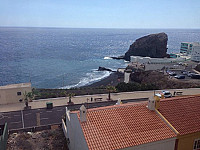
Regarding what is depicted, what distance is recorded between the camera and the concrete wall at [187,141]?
1480 cm

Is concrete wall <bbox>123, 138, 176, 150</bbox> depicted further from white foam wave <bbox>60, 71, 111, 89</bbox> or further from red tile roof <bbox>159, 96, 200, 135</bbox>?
white foam wave <bbox>60, 71, 111, 89</bbox>

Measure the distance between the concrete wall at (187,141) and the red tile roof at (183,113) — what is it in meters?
0.31

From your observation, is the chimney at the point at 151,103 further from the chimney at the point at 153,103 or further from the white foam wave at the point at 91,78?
the white foam wave at the point at 91,78

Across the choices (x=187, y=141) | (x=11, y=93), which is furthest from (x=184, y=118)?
(x=11, y=93)

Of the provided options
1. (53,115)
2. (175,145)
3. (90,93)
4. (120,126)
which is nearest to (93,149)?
(120,126)

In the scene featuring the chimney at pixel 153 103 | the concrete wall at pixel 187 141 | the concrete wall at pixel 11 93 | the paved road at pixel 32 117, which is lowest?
the paved road at pixel 32 117

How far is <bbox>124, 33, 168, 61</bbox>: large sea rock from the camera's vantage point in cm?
11269

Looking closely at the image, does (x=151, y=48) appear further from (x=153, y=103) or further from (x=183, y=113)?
(x=153, y=103)

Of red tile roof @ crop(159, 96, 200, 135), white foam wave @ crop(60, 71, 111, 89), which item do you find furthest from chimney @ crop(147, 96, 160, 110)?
white foam wave @ crop(60, 71, 111, 89)

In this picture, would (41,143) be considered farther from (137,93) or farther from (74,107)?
(137,93)

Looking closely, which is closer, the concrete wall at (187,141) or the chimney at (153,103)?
the concrete wall at (187,141)

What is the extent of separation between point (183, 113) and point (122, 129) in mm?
5901

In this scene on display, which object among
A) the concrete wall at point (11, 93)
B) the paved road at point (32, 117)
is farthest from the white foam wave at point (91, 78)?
the paved road at point (32, 117)

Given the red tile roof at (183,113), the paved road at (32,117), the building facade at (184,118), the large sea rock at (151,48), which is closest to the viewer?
the building facade at (184,118)
